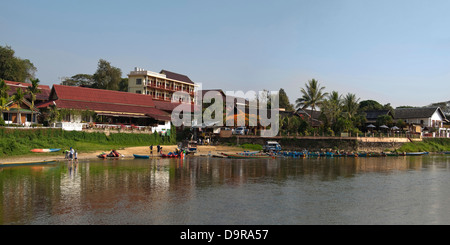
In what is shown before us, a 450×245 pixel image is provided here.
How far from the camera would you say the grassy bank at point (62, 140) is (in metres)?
38.0

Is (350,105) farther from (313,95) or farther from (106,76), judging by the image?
(106,76)

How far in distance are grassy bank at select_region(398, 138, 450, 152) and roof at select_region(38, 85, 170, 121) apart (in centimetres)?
4357

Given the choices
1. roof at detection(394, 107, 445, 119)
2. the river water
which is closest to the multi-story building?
the river water

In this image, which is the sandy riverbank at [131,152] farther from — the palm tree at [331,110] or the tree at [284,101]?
the tree at [284,101]

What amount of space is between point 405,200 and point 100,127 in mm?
40705

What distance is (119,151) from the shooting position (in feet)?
149

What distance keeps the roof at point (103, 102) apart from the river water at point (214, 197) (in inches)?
953

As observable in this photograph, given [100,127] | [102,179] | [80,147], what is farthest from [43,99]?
[102,179]

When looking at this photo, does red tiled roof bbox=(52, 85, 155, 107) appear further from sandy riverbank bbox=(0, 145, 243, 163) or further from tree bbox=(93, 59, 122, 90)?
tree bbox=(93, 59, 122, 90)

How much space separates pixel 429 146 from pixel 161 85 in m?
57.9

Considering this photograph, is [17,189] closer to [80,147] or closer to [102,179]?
[102,179]

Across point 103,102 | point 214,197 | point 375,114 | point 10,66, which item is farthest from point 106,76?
point 214,197

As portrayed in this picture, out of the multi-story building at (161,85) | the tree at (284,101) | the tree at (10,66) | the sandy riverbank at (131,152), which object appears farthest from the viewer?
Answer: the tree at (284,101)

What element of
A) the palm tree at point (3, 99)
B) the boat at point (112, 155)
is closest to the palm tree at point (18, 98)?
the palm tree at point (3, 99)
